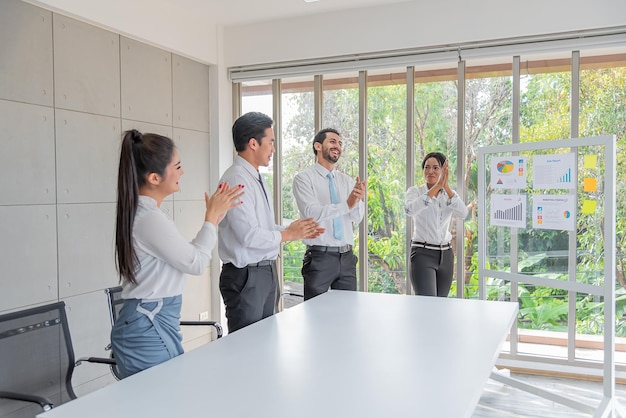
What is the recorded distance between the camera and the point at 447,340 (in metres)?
1.88

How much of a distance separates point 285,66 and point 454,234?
2187 millimetres

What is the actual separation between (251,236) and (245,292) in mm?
302

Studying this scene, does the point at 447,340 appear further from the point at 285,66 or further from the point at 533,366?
the point at 285,66

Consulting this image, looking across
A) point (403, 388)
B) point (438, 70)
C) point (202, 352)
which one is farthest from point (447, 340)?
point (438, 70)

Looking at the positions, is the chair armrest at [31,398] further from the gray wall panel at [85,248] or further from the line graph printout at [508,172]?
the line graph printout at [508,172]

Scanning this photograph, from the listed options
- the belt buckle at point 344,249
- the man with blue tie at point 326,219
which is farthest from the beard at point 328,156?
the belt buckle at point 344,249

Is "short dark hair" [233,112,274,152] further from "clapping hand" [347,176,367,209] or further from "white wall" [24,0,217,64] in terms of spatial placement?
"white wall" [24,0,217,64]

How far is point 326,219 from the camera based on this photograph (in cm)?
332

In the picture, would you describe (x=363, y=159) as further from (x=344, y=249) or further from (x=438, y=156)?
(x=344, y=249)

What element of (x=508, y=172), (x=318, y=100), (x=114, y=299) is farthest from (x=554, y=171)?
(x=114, y=299)

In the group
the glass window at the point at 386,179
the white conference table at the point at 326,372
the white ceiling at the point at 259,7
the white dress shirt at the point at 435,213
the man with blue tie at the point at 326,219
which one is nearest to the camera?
the white conference table at the point at 326,372

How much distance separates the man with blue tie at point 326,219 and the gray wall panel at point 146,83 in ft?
4.70

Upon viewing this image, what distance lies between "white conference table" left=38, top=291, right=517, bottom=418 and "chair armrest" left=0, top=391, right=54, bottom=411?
18.0 inches

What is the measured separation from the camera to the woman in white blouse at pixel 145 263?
173 centimetres
